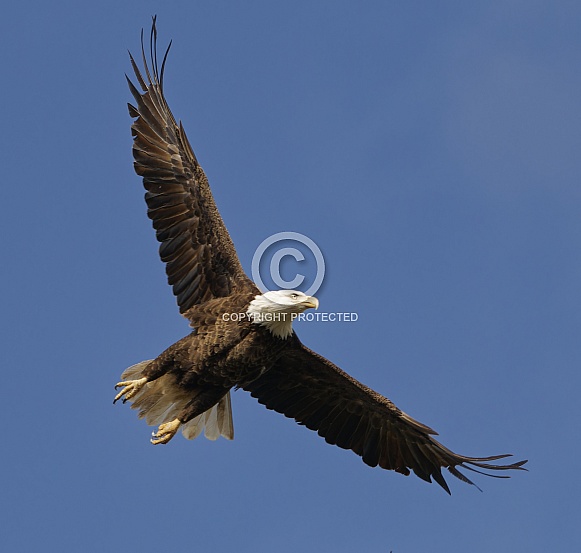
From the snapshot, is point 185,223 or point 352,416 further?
point 352,416

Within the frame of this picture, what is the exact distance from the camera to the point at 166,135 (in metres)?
12.5

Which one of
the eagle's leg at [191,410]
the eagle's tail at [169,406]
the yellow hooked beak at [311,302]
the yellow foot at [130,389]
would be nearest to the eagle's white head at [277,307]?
the yellow hooked beak at [311,302]

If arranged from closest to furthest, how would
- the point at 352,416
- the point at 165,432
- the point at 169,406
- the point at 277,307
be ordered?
1. the point at 277,307
2. the point at 165,432
3. the point at 169,406
4. the point at 352,416

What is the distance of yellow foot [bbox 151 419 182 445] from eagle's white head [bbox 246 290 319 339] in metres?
1.26

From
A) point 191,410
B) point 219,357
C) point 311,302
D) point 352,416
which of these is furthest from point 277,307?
point 352,416

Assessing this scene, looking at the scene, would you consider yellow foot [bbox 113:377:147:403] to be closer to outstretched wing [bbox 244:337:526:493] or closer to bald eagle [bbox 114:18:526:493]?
bald eagle [bbox 114:18:526:493]

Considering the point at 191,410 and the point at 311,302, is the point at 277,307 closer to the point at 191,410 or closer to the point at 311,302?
the point at 311,302

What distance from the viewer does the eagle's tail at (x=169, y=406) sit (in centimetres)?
1212

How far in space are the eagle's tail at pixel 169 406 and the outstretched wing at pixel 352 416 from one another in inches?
22.5

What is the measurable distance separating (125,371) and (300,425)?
1928 millimetres

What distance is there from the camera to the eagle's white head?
11305 mm

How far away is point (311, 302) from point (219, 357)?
0.97 m

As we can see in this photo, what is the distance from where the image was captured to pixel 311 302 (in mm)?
11305

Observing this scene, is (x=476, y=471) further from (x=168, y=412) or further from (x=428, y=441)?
(x=168, y=412)
